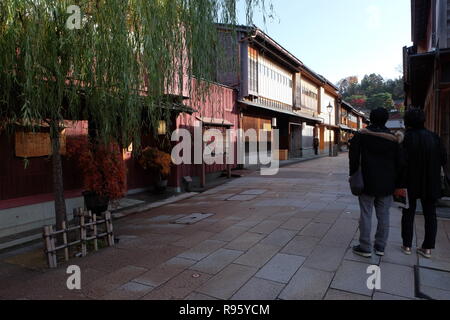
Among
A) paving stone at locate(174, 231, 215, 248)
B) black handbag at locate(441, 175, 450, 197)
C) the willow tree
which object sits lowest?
paving stone at locate(174, 231, 215, 248)

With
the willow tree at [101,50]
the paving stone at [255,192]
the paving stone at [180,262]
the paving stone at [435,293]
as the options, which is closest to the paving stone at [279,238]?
the paving stone at [180,262]

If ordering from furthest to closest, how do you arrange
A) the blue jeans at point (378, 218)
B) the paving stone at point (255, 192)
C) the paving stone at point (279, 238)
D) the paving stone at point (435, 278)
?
the paving stone at point (255, 192)
the paving stone at point (279, 238)
the blue jeans at point (378, 218)
the paving stone at point (435, 278)

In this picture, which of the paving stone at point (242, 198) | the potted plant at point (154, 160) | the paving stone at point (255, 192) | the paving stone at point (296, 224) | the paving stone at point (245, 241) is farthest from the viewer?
the paving stone at point (255, 192)

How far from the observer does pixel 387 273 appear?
357cm

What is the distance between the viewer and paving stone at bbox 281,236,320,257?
432 cm

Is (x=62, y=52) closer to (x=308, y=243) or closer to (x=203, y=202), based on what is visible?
(x=308, y=243)

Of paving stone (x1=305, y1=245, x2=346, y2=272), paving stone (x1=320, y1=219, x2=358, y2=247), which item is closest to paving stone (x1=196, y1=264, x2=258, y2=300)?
paving stone (x1=305, y1=245, x2=346, y2=272)

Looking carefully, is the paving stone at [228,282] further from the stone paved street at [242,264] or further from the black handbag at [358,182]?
the black handbag at [358,182]

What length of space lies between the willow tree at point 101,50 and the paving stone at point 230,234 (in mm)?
2343

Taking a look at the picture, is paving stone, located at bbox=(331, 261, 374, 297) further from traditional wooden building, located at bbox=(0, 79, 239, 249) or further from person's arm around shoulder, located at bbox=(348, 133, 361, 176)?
traditional wooden building, located at bbox=(0, 79, 239, 249)

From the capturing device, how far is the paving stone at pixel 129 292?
3169 millimetres

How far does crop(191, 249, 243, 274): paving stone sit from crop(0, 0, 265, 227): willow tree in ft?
6.98

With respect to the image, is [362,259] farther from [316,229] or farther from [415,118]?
[415,118]
